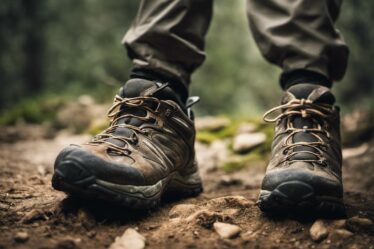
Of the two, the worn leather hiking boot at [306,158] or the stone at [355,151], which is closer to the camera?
the worn leather hiking boot at [306,158]

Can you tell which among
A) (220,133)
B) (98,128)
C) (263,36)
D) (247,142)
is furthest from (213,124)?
(263,36)

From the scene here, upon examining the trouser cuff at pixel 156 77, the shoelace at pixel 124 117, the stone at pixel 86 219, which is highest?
the trouser cuff at pixel 156 77

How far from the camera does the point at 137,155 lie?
1406 mm

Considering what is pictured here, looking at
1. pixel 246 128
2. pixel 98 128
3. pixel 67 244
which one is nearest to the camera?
pixel 67 244

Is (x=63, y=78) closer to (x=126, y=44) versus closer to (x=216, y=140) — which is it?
(x=216, y=140)

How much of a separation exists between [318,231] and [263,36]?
0.94 m

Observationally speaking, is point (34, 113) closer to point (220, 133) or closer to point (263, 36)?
point (220, 133)

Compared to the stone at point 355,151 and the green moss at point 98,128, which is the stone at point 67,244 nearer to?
the stone at point 355,151

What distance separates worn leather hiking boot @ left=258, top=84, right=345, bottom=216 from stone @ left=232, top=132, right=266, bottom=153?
1.91m

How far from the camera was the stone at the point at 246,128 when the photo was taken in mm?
3934

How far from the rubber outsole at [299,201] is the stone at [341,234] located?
0.28ft

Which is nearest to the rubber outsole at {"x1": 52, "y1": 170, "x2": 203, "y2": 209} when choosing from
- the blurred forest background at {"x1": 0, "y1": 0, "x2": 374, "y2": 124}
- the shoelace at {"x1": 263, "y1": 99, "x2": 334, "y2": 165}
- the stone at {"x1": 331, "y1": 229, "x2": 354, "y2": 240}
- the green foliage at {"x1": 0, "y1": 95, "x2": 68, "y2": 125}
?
the shoelace at {"x1": 263, "y1": 99, "x2": 334, "y2": 165}

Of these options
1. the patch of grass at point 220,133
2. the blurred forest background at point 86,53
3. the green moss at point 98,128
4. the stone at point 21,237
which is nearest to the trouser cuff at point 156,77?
the stone at point 21,237

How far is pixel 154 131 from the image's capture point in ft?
5.00
